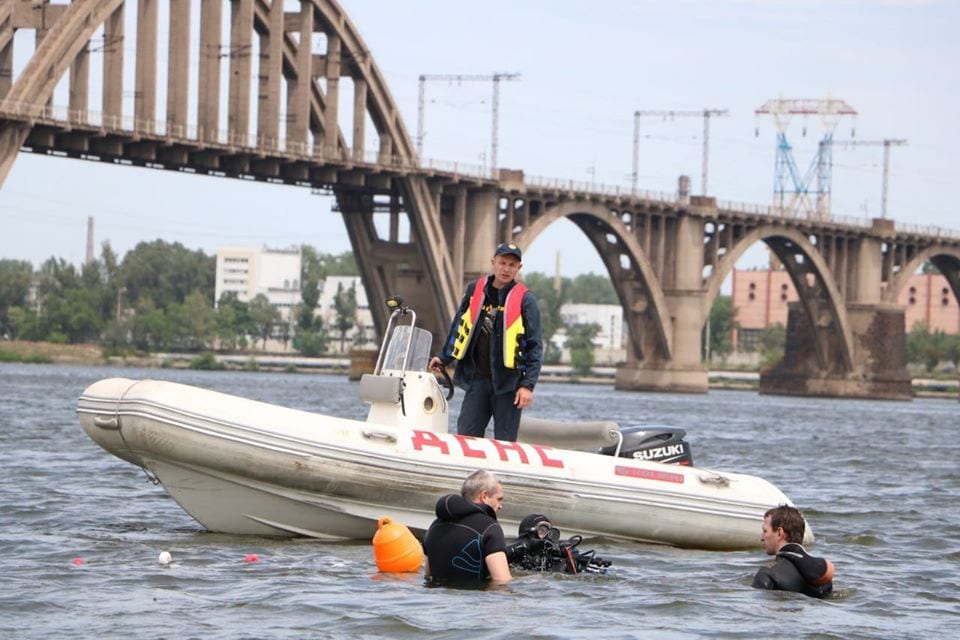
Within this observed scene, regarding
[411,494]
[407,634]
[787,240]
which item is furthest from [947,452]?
[787,240]

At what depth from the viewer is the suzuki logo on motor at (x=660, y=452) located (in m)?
14.6

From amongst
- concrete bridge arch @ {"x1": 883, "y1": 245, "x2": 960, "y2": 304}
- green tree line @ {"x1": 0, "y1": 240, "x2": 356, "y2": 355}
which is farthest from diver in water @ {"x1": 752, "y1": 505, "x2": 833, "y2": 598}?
green tree line @ {"x1": 0, "y1": 240, "x2": 356, "y2": 355}

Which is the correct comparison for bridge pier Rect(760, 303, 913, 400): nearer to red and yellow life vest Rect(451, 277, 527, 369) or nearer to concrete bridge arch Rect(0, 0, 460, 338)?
concrete bridge arch Rect(0, 0, 460, 338)

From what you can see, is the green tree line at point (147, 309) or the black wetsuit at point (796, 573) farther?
the green tree line at point (147, 309)

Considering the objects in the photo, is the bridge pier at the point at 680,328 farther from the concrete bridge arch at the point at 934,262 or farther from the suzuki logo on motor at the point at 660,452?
the suzuki logo on motor at the point at 660,452

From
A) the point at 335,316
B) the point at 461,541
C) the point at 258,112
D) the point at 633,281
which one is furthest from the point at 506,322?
the point at 335,316

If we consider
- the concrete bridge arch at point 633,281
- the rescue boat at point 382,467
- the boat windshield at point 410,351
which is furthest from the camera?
the concrete bridge arch at point 633,281

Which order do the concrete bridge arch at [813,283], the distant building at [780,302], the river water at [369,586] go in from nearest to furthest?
the river water at [369,586]
the concrete bridge arch at [813,283]
the distant building at [780,302]

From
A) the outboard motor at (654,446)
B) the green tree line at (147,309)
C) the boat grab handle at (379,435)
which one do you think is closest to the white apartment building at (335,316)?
the green tree line at (147,309)

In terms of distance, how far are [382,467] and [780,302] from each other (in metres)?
142

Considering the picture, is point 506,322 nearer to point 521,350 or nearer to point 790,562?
point 521,350

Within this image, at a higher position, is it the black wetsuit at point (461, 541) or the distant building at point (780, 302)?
the distant building at point (780, 302)

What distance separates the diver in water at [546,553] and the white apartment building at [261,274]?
7103 inches

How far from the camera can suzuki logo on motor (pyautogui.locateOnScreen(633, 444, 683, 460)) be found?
1465 centimetres
